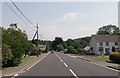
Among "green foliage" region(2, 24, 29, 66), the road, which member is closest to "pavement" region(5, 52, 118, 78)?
the road

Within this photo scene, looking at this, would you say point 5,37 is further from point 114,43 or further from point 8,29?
point 114,43

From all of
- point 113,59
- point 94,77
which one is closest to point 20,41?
point 113,59

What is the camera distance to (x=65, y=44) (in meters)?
198

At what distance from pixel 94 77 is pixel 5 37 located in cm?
1604

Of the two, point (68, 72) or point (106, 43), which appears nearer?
point (68, 72)

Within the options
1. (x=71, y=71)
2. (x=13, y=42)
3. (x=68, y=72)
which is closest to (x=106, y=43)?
(x=13, y=42)

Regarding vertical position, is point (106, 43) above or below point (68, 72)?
below

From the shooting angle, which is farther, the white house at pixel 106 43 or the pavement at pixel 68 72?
the white house at pixel 106 43

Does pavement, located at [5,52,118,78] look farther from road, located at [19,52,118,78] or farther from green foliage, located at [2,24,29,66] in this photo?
green foliage, located at [2,24,29,66]

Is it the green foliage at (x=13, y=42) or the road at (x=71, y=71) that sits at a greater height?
the green foliage at (x=13, y=42)

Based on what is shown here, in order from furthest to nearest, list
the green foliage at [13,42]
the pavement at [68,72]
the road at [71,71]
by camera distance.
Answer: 1. the green foliage at [13,42]
2. the road at [71,71]
3. the pavement at [68,72]

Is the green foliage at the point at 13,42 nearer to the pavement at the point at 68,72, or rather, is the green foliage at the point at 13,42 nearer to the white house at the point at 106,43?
the pavement at the point at 68,72

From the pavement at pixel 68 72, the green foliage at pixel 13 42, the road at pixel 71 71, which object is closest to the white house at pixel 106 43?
the green foliage at pixel 13 42

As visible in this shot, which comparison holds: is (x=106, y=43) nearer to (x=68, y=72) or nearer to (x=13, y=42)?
(x=13, y=42)
